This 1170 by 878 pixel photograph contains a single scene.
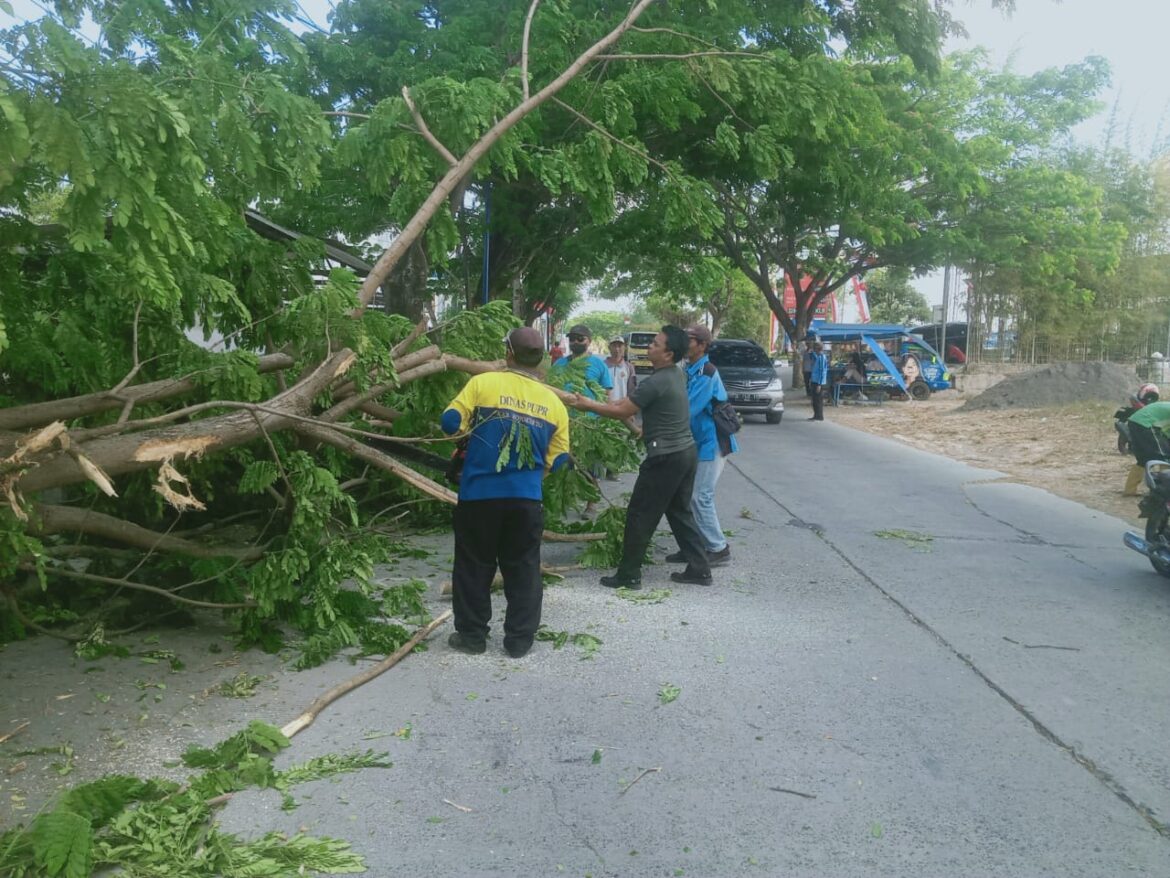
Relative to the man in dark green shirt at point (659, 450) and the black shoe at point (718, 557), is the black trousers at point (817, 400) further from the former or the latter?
the man in dark green shirt at point (659, 450)

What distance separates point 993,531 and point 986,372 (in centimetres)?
2698

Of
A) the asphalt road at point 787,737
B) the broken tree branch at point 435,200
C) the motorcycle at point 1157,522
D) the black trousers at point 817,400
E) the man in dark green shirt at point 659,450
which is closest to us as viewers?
the asphalt road at point 787,737

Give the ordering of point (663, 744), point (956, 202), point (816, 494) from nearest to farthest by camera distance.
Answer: point (663, 744) < point (816, 494) < point (956, 202)

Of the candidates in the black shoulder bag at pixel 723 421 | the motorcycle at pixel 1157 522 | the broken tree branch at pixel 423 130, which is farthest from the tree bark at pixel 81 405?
the motorcycle at pixel 1157 522

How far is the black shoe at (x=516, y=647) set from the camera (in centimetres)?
535

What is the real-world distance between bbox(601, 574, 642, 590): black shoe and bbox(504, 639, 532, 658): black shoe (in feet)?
5.07

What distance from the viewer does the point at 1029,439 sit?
18125 mm

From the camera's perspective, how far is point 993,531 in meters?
9.20

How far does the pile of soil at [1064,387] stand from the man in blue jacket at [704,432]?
61.4 ft

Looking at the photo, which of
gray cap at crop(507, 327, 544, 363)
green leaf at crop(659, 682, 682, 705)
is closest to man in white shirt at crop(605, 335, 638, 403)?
gray cap at crop(507, 327, 544, 363)

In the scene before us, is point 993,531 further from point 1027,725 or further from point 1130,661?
point 1027,725

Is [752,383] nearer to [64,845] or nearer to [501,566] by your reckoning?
[501,566]

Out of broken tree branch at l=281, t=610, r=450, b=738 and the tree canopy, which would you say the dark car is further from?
broken tree branch at l=281, t=610, r=450, b=738

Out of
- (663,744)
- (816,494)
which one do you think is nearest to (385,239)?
(816,494)
